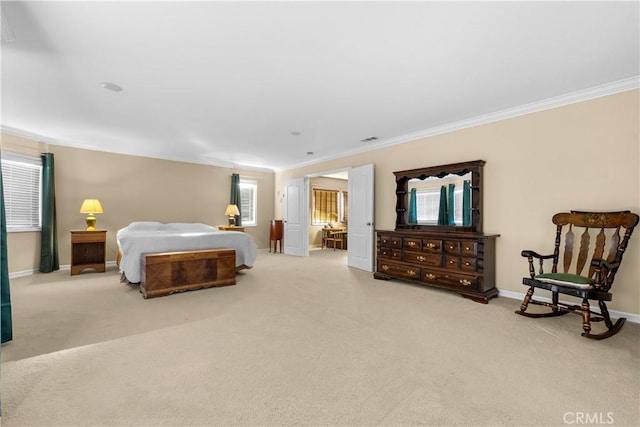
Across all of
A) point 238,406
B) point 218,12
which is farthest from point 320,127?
point 238,406

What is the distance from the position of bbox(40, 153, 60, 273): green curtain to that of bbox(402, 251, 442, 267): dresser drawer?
5954mm

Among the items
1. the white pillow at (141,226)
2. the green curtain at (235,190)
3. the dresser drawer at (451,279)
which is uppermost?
the green curtain at (235,190)

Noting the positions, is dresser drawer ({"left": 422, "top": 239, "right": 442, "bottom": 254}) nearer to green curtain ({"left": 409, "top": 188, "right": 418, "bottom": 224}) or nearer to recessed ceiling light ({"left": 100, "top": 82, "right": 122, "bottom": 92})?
green curtain ({"left": 409, "top": 188, "right": 418, "bottom": 224})

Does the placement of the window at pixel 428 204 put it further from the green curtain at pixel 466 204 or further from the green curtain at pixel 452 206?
the green curtain at pixel 466 204

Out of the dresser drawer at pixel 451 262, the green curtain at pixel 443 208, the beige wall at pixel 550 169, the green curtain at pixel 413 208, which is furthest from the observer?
the green curtain at pixel 413 208

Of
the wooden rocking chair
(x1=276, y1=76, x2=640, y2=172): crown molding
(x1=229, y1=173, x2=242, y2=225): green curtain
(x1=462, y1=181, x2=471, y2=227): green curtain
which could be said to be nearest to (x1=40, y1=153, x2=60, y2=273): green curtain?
(x1=229, y1=173, x2=242, y2=225): green curtain

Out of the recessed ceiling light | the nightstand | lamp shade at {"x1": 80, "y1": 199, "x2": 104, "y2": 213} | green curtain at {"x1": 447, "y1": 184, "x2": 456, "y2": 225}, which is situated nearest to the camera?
the recessed ceiling light

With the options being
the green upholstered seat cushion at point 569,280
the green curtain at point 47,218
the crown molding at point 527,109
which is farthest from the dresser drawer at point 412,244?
the green curtain at point 47,218

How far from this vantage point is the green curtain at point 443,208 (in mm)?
4266

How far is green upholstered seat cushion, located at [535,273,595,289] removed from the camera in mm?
2463

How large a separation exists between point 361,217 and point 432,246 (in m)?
1.76

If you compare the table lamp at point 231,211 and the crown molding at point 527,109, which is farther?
the table lamp at point 231,211

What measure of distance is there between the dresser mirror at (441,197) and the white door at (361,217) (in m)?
0.63

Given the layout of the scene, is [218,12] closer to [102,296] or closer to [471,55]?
[471,55]
